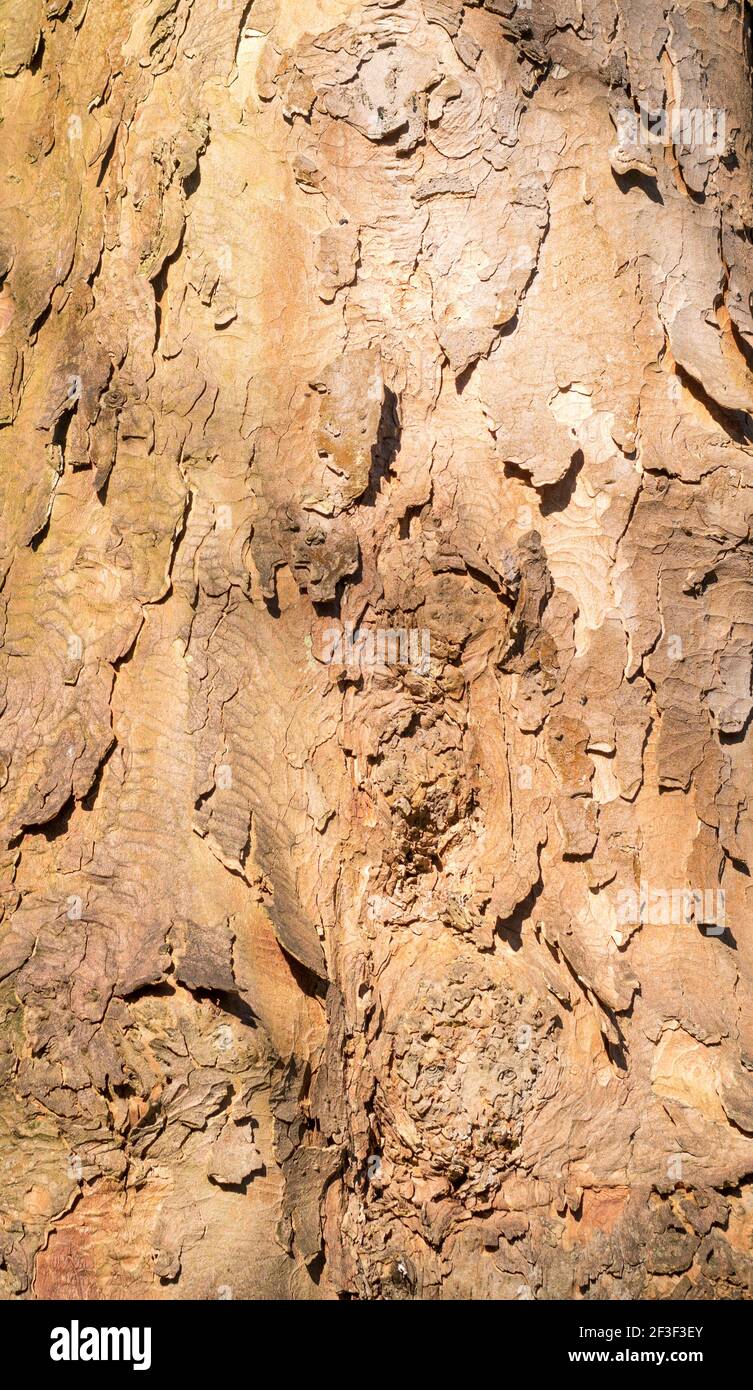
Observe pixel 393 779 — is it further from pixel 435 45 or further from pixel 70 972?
pixel 435 45

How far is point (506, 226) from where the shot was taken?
2.21 meters

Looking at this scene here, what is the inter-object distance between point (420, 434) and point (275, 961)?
41.6 inches

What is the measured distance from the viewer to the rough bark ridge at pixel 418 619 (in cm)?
213
